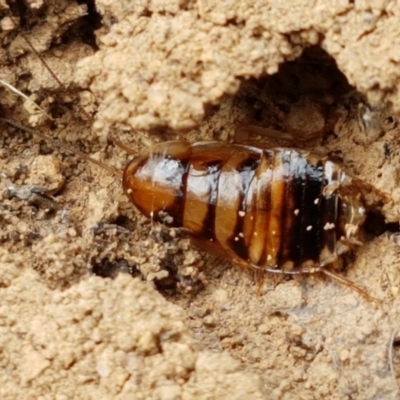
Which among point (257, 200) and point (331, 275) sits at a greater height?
point (257, 200)

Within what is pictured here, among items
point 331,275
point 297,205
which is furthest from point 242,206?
point 331,275

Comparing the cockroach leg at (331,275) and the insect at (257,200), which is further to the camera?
the insect at (257,200)

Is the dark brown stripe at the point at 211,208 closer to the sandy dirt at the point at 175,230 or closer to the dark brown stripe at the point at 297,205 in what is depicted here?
the sandy dirt at the point at 175,230

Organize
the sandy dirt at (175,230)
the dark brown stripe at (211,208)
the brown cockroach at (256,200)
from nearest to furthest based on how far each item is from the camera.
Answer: the sandy dirt at (175,230) → the brown cockroach at (256,200) → the dark brown stripe at (211,208)

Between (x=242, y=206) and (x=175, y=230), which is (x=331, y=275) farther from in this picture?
(x=175, y=230)

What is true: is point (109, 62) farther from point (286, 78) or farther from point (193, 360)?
point (193, 360)

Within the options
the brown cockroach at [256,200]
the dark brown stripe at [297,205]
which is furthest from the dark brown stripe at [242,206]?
the dark brown stripe at [297,205]

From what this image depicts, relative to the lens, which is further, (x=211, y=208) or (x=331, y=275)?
(x=211, y=208)

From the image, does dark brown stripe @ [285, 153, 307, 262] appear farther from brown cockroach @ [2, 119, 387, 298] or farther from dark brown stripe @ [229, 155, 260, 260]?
dark brown stripe @ [229, 155, 260, 260]
